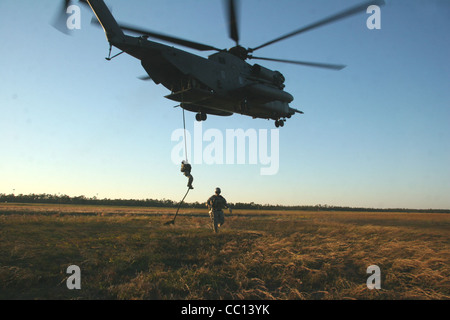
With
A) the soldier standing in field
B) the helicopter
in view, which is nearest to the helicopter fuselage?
the helicopter

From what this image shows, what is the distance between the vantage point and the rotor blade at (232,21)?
10.6 metres

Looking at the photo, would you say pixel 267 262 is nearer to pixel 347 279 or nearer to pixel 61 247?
pixel 347 279

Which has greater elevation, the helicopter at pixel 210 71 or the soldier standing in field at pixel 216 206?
the helicopter at pixel 210 71

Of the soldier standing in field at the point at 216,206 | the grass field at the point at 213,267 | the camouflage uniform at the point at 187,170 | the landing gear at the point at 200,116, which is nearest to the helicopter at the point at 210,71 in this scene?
the landing gear at the point at 200,116

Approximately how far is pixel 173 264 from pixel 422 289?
604cm

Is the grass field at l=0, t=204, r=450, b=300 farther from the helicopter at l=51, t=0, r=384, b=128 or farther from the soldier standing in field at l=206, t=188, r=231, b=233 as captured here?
the helicopter at l=51, t=0, r=384, b=128

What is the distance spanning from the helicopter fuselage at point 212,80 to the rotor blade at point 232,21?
0.89 meters

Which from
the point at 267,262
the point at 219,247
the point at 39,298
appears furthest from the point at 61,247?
the point at 267,262

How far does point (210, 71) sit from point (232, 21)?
7.09 feet

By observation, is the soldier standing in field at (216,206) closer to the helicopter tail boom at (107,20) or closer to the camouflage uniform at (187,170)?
the camouflage uniform at (187,170)

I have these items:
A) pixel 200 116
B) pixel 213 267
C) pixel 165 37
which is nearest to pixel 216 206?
pixel 200 116

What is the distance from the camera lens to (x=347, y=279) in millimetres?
7094

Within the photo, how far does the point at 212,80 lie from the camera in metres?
12.5

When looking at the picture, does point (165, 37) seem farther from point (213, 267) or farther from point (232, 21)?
point (213, 267)
